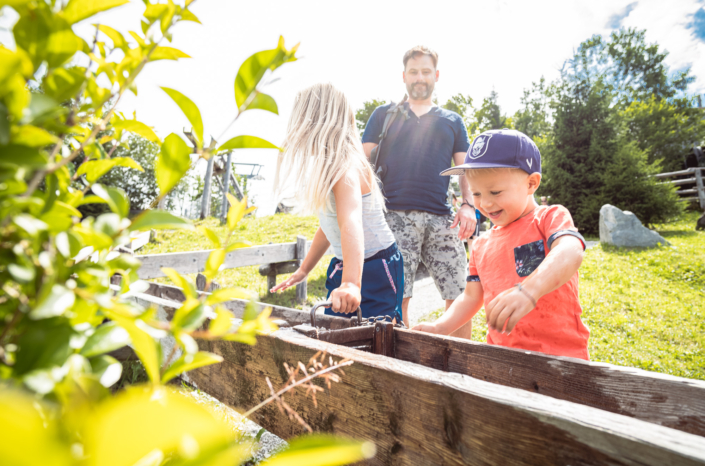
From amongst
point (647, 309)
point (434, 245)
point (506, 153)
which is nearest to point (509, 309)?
point (506, 153)

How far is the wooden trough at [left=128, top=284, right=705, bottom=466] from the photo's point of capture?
672mm

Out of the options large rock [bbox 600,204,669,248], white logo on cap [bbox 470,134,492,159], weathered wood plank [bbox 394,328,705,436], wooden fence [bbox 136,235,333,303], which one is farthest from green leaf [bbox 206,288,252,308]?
large rock [bbox 600,204,669,248]

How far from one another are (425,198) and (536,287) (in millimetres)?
1840

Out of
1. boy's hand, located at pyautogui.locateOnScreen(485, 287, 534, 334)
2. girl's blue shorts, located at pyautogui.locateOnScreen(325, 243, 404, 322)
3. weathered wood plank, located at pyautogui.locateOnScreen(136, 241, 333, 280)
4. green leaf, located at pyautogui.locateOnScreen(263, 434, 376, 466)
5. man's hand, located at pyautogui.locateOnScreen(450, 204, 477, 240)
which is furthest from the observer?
weathered wood plank, located at pyautogui.locateOnScreen(136, 241, 333, 280)

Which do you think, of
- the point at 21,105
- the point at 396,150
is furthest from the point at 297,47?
the point at 396,150

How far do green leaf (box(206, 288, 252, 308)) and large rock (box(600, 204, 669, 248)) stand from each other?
12.6m

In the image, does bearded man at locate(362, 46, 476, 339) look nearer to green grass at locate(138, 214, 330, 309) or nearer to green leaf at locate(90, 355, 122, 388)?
green grass at locate(138, 214, 330, 309)

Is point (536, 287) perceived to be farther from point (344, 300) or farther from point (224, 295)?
→ point (224, 295)

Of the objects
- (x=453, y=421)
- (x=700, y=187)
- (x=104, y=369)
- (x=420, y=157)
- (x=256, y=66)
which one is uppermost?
(x=700, y=187)

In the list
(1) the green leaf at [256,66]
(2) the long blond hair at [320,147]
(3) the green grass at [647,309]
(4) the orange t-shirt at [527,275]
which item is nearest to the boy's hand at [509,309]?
(4) the orange t-shirt at [527,275]

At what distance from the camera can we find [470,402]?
0.82 m

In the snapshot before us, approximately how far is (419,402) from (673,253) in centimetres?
1095

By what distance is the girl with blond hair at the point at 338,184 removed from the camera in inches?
85.7

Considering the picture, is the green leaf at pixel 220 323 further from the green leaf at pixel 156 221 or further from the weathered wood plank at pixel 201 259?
the weathered wood plank at pixel 201 259
